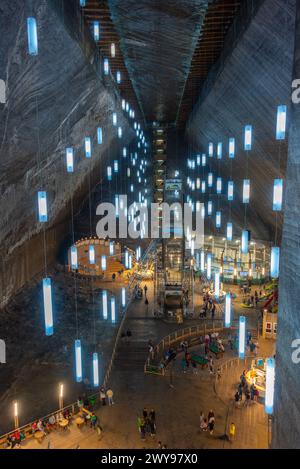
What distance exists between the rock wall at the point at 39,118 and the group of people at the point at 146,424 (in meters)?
6.63

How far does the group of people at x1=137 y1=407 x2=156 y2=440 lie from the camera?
10.0 metres

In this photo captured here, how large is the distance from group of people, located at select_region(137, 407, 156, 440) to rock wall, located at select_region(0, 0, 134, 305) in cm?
663

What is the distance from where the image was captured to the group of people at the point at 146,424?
10000 mm

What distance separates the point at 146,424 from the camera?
1033 centimetres

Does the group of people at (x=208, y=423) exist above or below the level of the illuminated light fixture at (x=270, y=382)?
below

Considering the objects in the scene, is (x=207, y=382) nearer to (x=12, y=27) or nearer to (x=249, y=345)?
(x=249, y=345)

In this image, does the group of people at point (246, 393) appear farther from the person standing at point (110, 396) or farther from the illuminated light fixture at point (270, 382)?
the illuminated light fixture at point (270, 382)

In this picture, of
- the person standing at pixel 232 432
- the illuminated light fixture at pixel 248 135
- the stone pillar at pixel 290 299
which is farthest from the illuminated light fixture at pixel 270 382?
the illuminated light fixture at pixel 248 135

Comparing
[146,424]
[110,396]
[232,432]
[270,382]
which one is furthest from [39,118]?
[232,432]

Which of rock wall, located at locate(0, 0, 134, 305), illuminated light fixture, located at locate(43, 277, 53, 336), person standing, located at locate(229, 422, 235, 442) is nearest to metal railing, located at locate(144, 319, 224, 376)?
person standing, located at locate(229, 422, 235, 442)

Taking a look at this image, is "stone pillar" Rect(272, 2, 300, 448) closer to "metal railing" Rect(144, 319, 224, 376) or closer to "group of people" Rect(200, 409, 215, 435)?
"group of people" Rect(200, 409, 215, 435)

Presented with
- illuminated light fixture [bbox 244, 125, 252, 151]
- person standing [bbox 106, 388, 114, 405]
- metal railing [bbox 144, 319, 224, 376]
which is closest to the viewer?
illuminated light fixture [bbox 244, 125, 252, 151]
